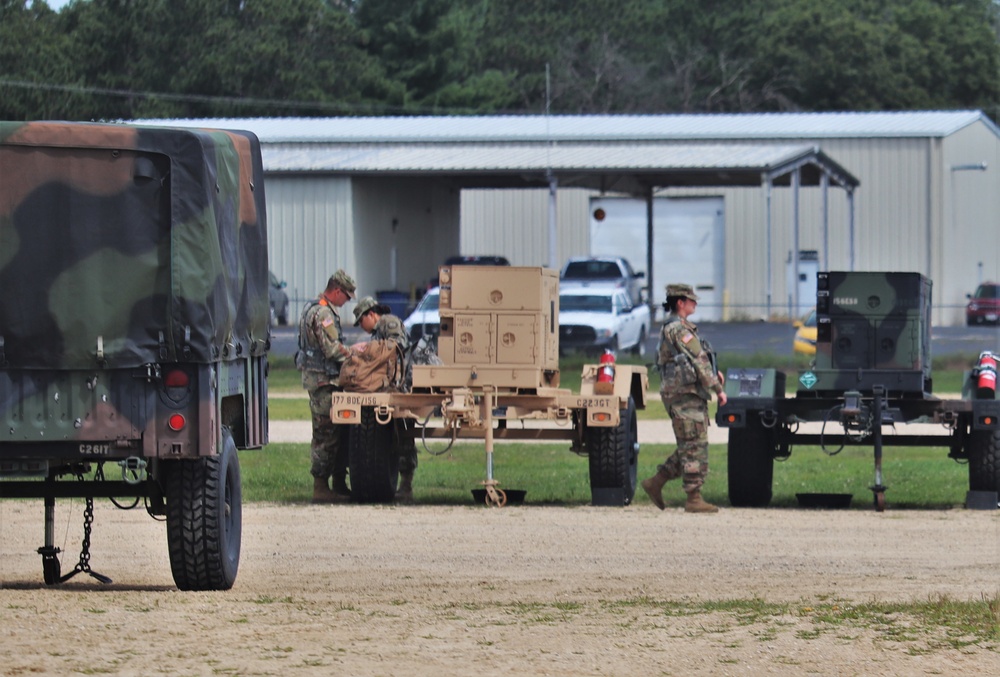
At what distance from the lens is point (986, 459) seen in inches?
611

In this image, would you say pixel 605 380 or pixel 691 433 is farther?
pixel 605 380

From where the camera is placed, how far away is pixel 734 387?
15.9 meters

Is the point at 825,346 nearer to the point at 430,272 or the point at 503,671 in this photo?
the point at 503,671

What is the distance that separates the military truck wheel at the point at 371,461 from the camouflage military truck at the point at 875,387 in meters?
2.90

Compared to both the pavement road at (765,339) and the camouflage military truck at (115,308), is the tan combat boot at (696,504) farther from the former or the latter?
the pavement road at (765,339)

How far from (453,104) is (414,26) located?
516 centimetres

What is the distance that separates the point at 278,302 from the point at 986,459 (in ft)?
97.9

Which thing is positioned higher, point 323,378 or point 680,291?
point 680,291

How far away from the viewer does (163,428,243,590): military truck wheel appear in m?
9.54

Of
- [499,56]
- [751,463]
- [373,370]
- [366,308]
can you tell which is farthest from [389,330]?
[499,56]

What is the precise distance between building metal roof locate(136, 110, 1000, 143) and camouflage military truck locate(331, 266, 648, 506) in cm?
3563

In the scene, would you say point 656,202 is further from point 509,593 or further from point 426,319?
point 509,593

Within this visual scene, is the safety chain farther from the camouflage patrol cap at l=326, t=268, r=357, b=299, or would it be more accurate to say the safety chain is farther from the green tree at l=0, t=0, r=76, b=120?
the green tree at l=0, t=0, r=76, b=120

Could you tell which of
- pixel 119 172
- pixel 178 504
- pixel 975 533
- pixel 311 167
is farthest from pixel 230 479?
pixel 311 167
